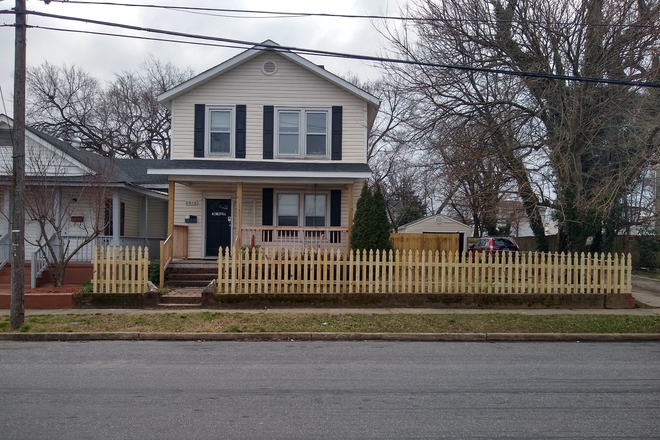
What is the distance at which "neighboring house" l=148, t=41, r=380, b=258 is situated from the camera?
17719 mm

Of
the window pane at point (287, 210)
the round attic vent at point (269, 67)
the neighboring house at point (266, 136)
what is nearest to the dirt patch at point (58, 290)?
the neighboring house at point (266, 136)

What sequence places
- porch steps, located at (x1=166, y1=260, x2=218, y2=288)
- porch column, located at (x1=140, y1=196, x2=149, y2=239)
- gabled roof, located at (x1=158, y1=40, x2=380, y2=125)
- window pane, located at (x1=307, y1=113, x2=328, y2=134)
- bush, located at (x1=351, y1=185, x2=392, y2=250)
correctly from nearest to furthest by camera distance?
porch steps, located at (x1=166, y1=260, x2=218, y2=288)
bush, located at (x1=351, y1=185, x2=392, y2=250)
gabled roof, located at (x1=158, y1=40, x2=380, y2=125)
window pane, located at (x1=307, y1=113, x2=328, y2=134)
porch column, located at (x1=140, y1=196, x2=149, y2=239)

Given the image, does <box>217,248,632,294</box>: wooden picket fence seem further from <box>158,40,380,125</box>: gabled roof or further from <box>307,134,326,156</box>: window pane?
<box>158,40,380,125</box>: gabled roof

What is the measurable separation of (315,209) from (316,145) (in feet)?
7.07

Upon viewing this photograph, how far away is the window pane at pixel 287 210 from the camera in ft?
60.0

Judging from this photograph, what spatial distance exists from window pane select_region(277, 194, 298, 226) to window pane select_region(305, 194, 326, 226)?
Answer: 377 mm

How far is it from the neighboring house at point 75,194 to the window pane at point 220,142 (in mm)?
2985

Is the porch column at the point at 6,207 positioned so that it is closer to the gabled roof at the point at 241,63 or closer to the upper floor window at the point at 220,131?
the gabled roof at the point at 241,63

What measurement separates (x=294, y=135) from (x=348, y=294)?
696cm

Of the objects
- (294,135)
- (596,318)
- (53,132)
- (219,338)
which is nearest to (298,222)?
(294,135)

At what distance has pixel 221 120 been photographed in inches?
706

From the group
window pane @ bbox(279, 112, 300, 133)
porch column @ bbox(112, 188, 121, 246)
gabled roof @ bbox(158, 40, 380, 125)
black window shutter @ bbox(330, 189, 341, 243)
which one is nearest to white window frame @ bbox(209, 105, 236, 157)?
gabled roof @ bbox(158, 40, 380, 125)

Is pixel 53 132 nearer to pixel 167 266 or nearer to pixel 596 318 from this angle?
pixel 167 266

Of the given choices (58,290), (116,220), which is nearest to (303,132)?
Result: (116,220)
